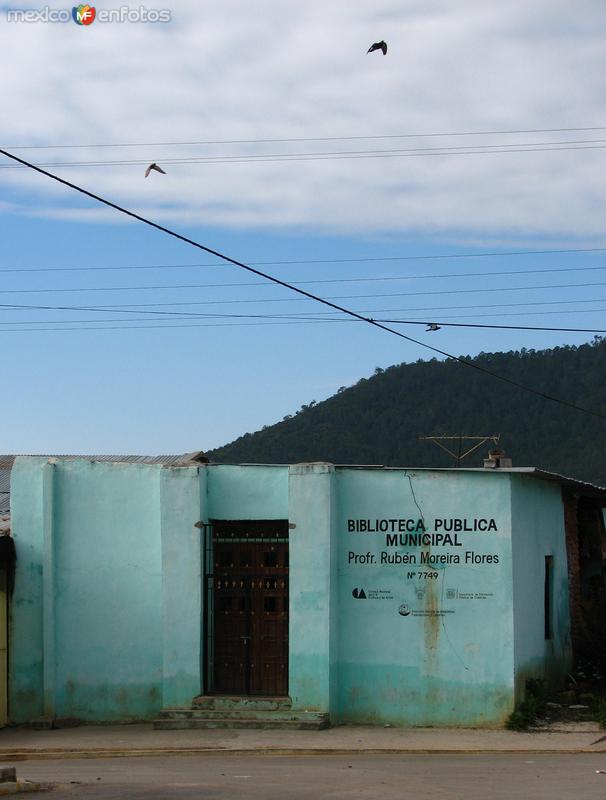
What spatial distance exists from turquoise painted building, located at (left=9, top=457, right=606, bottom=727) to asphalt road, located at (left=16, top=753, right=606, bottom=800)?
235 cm

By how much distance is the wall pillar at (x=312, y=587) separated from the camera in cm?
1711

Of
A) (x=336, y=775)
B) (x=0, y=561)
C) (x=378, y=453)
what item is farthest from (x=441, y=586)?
(x=378, y=453)

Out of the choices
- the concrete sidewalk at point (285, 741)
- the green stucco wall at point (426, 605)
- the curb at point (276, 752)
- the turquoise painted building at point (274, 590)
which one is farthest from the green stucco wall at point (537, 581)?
the curb at point (276, 752)

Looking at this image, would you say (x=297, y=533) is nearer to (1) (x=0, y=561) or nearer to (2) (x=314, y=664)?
(2) (x=314, y=664)

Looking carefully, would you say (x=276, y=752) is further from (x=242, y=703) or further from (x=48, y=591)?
(x=48, y=591)

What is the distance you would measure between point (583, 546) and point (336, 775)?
1135 cm

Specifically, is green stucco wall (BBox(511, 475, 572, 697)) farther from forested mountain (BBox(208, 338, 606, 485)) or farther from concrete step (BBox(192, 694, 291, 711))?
forested mountain (BBox(208, 338, 606, 485))

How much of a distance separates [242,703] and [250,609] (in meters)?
1.42

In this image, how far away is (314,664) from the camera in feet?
56.2

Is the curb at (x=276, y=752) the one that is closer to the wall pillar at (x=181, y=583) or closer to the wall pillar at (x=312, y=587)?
the wall pillar at (x=312, y=587)

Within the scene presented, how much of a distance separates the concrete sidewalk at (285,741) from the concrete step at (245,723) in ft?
0.44

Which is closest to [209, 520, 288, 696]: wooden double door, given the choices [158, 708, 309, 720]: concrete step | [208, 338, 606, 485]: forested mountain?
[158, 708, 309, 720]: concrete step

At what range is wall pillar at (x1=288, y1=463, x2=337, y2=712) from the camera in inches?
674

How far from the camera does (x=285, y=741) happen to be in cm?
1586
